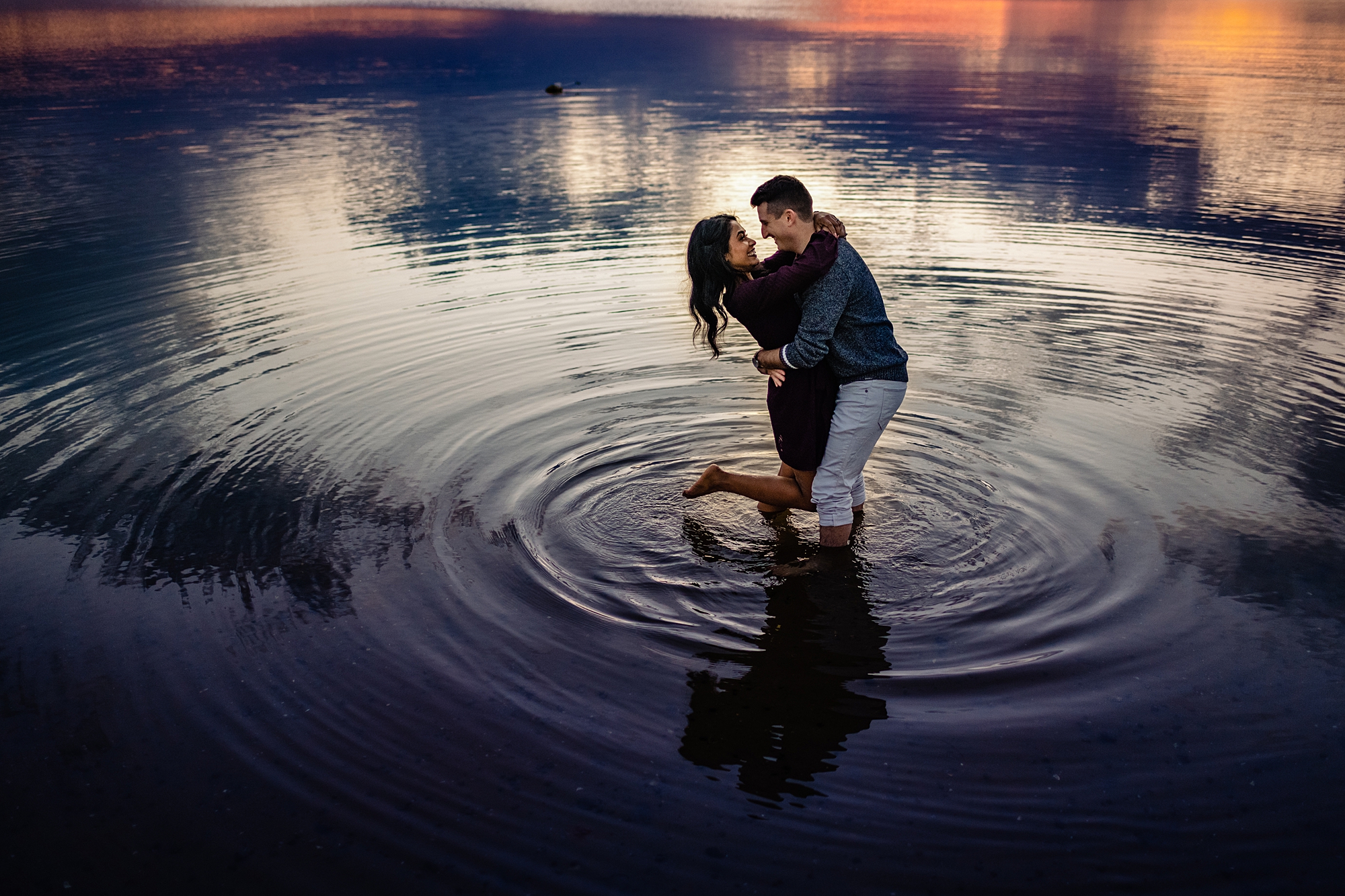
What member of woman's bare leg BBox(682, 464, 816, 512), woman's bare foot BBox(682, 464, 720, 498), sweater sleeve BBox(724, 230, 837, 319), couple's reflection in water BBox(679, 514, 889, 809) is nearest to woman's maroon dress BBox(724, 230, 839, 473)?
sweater sleeve BBox(724, 230, 837, 319)

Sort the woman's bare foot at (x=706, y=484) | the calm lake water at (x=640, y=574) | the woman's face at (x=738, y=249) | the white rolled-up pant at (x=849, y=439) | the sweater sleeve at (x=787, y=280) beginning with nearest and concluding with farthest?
the calm lake water at (x=640, y=574), the sweater sleeve at (x=787, y=280), the woman's face at (x=738, y=249), the white rolled-up pant at (x=849, y=439), the woman's bare foot at (x=706, y=484)

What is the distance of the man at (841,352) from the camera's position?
4.48 m

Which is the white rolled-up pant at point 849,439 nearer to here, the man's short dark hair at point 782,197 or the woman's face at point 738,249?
the woman's face at point 738,249

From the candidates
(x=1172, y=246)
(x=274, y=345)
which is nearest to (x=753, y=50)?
(x=1172, y=246)

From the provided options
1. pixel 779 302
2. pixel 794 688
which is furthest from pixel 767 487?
pixel 794 688

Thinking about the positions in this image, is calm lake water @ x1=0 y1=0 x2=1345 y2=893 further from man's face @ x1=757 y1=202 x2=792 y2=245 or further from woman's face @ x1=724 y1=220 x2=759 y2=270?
man's face @ x1=757 y1=202 x2=792 y2=245

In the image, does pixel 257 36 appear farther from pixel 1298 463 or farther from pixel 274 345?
pixel 1298 463

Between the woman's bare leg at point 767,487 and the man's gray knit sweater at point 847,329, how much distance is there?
0.73 meters

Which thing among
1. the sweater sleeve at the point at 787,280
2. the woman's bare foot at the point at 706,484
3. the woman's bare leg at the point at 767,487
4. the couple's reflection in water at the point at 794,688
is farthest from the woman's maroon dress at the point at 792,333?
the couple's reflection in water at the point at 794,688

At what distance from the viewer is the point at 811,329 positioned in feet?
14.9

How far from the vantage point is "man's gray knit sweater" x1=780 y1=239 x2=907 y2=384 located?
449 cm

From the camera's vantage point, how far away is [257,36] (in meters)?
88.7

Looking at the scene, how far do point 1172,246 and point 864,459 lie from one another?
9468mm

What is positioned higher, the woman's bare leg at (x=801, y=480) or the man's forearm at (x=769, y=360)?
the man's forearm at (x=769, y=360)
